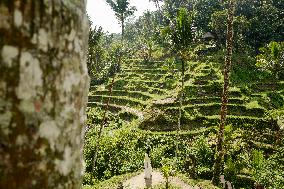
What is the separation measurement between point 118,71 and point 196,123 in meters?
17.6

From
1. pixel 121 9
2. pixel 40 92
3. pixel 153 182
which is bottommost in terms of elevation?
pixel 153 182

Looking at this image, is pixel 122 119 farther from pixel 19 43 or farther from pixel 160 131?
pixel 19 43

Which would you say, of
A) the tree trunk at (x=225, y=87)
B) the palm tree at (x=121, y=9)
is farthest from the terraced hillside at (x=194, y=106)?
the palm tree at (x=121, y=9)

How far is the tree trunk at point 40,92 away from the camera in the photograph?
701mm

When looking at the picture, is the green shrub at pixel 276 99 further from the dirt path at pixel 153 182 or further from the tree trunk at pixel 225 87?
the dirt path at pixel 153 182

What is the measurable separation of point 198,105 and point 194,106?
0.33 metres

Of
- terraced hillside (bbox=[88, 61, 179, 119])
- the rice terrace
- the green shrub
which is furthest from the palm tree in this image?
the green shrub

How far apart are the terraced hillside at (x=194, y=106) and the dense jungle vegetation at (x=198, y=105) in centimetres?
7

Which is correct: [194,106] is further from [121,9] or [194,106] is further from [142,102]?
[121,9]

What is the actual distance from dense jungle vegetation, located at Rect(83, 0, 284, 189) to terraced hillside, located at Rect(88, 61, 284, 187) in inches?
2.6

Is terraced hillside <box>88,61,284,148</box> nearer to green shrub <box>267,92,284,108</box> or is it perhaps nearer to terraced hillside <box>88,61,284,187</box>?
terraced hillside <box>88,61,284,187</box>

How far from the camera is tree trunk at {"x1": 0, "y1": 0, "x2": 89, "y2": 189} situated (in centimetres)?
70

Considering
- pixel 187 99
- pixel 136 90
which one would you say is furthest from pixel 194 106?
pixel 136 90

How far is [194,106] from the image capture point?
23.1 meters
